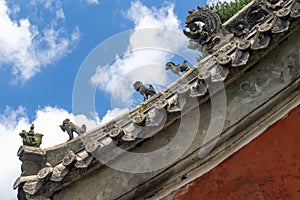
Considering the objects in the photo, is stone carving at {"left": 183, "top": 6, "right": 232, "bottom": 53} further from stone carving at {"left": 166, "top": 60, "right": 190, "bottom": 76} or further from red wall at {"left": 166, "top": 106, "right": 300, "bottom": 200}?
red wall at {"left": 166, "top": 106, "right": 300, "bottom": 200}

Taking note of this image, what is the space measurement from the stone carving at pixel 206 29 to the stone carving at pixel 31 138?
2389 mm

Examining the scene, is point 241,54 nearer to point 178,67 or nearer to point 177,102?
point 177,102

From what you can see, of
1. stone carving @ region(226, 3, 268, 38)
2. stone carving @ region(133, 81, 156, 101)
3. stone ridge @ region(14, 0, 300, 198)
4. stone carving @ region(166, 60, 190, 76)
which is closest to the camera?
stone ridge @ region(14, 0, 300, 198)

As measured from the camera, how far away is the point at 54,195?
13.8ft

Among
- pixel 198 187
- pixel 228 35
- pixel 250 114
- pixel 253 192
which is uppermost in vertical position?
pixel 228 35

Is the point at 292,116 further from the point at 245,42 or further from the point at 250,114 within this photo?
the point at 245,42

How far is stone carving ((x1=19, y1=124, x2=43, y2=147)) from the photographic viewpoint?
5.76 meters

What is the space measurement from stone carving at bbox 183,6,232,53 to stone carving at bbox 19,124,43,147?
2.39 meters

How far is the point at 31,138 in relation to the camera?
582 centimetres

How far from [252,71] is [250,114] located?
40 cm

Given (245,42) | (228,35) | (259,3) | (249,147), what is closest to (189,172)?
(249,147)

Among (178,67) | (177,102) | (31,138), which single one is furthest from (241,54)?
(178,67)

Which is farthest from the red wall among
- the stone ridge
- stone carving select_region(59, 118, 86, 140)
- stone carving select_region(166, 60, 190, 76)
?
stone carving select_region(59, 118, 86, 140)

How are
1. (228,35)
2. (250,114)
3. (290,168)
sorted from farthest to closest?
(228,35) → (250,114) → (290,168)
